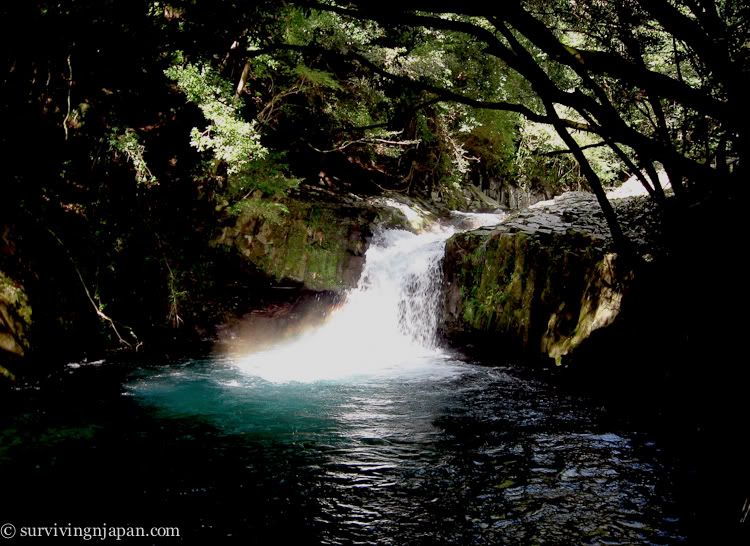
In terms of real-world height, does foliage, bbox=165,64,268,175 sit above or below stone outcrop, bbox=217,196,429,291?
above

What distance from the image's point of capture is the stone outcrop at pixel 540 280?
8.02m

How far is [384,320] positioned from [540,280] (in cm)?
456

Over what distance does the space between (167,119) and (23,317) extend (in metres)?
5.59

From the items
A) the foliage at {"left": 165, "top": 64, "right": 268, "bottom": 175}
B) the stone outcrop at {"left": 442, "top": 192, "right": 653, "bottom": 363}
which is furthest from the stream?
the foliage at {"left": 165, "top": 64, "right": 268, "bottom": 175}

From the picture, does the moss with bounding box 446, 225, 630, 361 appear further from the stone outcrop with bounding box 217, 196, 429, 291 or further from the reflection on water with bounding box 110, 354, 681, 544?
the stone outcrop with bounding box 217, 196, 429, 291

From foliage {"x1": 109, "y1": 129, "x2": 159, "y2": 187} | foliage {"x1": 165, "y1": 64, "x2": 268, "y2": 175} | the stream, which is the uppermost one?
foliage {"x1": 165, "y1": 64, "x2": 268, "y2": 175}

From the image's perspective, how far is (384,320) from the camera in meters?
12.3

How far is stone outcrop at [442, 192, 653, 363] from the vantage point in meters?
8.02

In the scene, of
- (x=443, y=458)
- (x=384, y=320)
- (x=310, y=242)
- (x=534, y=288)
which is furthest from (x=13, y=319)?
(x=534, y=288)

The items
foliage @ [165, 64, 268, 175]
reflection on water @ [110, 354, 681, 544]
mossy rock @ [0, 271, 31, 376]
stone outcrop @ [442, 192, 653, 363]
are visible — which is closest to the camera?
reflection on water @ [110, 354, 681, 544]

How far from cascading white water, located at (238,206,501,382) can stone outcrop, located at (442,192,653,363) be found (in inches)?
31.1

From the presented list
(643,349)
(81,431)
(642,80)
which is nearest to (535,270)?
(643,349)

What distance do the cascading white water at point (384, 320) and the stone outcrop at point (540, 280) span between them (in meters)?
0.79

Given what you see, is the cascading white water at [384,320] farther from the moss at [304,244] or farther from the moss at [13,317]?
the moss at [13,317]
